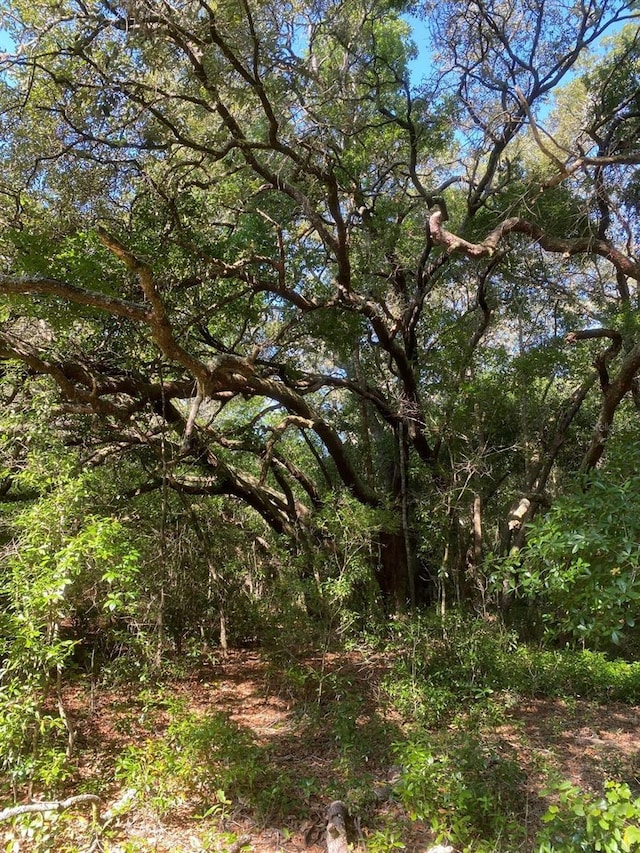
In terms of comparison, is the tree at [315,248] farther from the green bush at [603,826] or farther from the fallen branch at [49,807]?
the green bush at [603,826]

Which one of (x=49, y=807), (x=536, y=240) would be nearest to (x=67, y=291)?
(x=49, y=807)

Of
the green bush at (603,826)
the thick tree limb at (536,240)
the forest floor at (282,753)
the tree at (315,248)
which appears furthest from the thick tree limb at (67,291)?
the green bush at (603,826)

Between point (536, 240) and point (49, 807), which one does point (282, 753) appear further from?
point (536, 240)

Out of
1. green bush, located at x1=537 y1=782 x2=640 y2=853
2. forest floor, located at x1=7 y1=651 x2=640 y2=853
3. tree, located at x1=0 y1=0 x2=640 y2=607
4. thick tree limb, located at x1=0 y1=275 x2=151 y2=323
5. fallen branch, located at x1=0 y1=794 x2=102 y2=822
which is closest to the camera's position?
green bush, located at x1=537 y1=782 x2=640 y2=853

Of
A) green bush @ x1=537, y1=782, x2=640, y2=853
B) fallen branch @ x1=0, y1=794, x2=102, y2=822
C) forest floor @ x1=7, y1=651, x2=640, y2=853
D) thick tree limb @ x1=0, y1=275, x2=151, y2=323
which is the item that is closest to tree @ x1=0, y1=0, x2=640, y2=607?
thick tree limb @ x1=0, y1=275, x2=151, y2=323

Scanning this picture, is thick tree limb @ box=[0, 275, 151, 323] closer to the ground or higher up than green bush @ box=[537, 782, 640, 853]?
higher up

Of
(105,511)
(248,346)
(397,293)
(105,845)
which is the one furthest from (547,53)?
(105,845)

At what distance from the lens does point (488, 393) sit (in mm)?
7699

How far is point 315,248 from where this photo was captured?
7.80 meters

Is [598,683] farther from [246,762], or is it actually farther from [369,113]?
[369,113]

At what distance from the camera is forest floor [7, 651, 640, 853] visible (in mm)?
3477

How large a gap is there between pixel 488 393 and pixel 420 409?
0.92 m

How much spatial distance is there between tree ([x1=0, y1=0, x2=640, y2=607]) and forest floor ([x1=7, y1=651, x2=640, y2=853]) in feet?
6.52

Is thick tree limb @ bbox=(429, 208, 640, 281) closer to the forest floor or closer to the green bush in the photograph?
the forest floor
